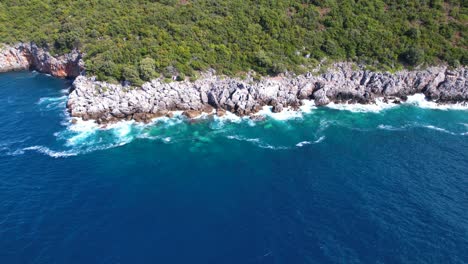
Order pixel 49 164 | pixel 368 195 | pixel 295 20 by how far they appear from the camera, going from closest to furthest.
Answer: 1. pixel 368 195
2. pixel 49 164
3. pixel 295 20

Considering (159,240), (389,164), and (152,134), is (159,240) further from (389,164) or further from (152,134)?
(389,164)

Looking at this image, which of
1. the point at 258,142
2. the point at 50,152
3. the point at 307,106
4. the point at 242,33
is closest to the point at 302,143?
the point at 258,142

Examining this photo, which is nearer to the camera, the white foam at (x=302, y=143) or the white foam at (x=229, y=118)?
the white foam at (x=302, y=143)

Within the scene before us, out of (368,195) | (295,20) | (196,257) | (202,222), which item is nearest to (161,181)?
(202,222)

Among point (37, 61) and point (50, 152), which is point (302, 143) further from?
point (37, 61)

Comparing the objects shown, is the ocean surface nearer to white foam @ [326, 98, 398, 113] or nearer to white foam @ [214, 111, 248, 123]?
white foam @ [214, 111, 248, 123]

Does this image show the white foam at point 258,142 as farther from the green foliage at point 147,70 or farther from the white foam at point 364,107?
the green foliage at point 147,70

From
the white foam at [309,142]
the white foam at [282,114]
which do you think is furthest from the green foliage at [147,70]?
the white foam at [309,142]
